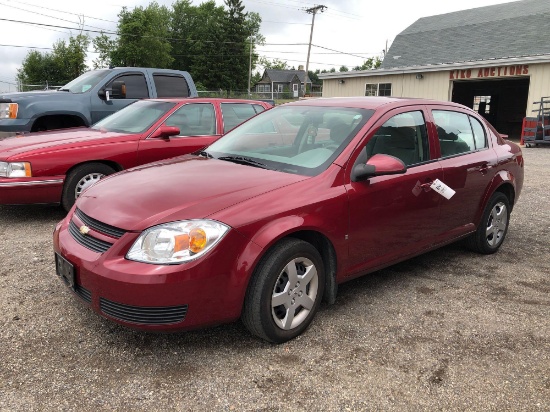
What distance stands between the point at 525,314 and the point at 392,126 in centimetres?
170

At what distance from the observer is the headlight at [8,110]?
24.6ft

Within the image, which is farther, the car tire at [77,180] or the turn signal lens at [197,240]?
the car tire at [77,180]

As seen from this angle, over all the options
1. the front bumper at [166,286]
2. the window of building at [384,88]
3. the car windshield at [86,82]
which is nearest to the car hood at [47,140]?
the car windshield at [86,82]

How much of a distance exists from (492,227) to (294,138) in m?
2.37

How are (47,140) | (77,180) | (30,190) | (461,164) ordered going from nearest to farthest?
(461,164), (30,190), (77,180), (47,140)

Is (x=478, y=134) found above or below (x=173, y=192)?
above

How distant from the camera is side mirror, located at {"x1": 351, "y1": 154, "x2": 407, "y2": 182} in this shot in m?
3.35

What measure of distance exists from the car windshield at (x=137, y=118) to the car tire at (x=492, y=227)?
Answer: 4058 millimetres

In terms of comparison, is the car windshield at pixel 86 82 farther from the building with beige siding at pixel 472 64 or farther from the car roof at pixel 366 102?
the building with beige siding at pixel 472 64

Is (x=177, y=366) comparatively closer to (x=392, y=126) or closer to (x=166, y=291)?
(x=166, y=291)

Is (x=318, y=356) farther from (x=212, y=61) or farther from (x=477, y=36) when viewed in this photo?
(x=212, y=61)


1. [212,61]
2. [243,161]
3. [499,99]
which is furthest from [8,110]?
[212,61]

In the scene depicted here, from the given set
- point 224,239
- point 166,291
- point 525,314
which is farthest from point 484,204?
point 166,291

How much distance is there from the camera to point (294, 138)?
3924 mm
